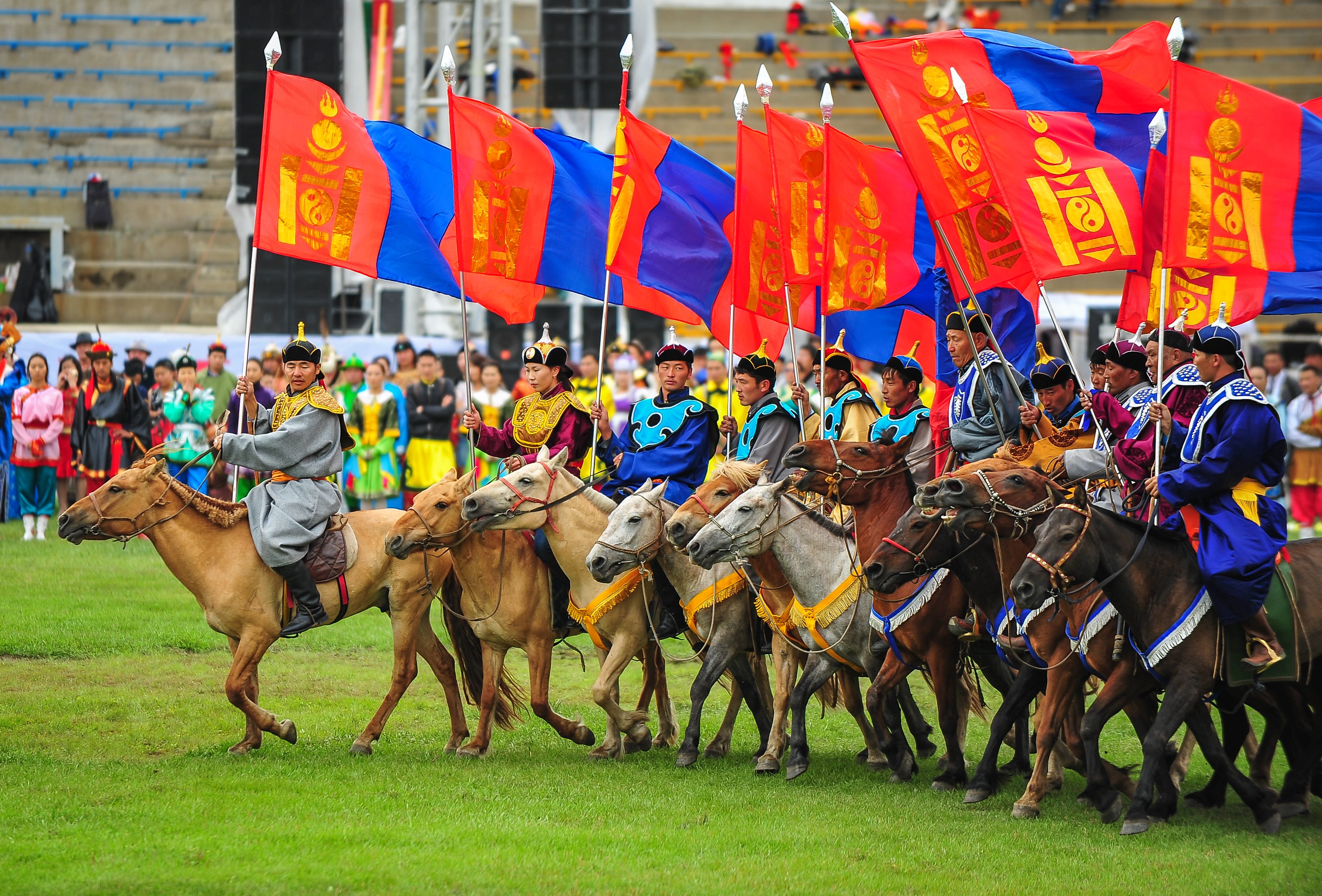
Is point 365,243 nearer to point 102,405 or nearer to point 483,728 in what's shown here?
point 483,728

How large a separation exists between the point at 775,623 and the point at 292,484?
3348mm

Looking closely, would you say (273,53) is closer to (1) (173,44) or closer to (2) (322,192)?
(2) (322,192)

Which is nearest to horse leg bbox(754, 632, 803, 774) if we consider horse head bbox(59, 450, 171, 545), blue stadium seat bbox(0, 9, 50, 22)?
horse head bbox(59, 450, 171, 545)

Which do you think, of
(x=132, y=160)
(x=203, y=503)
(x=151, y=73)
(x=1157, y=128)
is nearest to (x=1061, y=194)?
(x=1157, y=128)

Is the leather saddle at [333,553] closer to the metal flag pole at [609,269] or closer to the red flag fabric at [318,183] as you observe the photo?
the metal flag pole at [609,269]

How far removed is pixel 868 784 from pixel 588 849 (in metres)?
2.49

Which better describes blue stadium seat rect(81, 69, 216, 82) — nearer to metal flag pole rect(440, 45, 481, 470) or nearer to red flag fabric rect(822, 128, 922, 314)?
metal flag pole rect(440, 45, 481, 470)

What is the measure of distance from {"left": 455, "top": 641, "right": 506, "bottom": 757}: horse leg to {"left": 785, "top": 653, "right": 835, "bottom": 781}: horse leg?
2004mm

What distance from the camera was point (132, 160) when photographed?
3450 centimetres

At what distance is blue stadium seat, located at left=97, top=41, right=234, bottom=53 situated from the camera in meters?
35.6

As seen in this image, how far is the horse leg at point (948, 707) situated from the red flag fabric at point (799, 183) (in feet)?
11.0

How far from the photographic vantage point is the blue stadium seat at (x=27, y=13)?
35375 mm

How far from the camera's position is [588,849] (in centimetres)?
761

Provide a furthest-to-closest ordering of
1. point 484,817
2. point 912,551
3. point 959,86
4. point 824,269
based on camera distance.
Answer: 1. point 824,269
2. point 959,86
3. point 912,551
4. point 484,817
